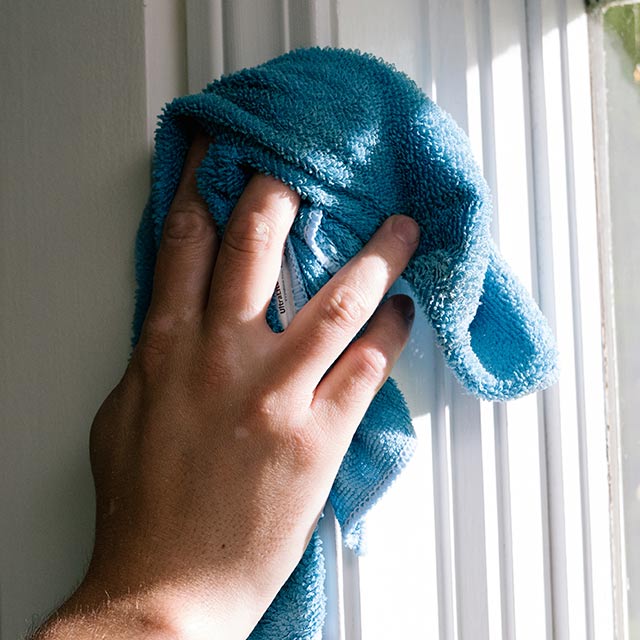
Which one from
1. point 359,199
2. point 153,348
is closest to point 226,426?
point 153,348

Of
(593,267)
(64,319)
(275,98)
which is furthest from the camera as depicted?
(593,267)

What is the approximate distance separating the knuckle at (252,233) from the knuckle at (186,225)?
39 millimetres

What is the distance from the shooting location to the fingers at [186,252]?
1.72ft

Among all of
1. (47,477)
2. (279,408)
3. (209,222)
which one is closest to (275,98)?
(209,222)

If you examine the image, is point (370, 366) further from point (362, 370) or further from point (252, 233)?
point (252, 233)

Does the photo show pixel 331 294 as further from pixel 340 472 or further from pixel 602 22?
pixel 602 22

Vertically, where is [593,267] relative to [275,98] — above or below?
below

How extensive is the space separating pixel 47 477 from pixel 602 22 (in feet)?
2.26

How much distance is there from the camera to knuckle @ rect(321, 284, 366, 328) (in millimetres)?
497

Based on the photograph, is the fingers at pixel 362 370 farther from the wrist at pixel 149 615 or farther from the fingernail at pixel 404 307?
the wrist at pixel 149 615

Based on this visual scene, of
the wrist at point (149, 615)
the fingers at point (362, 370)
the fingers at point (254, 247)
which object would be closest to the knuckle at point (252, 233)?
the fingers at point (254, 247)

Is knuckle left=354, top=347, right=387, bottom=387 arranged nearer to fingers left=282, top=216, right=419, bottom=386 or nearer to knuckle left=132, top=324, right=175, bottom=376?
fingers left=282, top=216, right=419, bottom=386

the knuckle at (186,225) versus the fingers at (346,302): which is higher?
the knuckle at (186,225)

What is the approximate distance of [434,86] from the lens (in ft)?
2.00
